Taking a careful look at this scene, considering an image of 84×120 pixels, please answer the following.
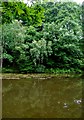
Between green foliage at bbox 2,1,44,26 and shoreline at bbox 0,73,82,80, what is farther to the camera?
shoreline at bbox 0,73,82,80

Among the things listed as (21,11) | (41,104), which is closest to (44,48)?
(41,104)

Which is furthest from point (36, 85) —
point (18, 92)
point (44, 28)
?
point (44, 28)

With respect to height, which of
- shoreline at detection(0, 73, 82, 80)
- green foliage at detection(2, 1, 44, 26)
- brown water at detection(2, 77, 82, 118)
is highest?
green foliage at detection(2, 1, 44, 26)

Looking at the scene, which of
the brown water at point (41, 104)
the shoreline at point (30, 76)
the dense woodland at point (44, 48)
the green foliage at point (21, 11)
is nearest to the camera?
the green foliage at point (21, 11)

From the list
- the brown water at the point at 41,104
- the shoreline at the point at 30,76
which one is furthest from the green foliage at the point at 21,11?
the shoreline at the point at 30,76

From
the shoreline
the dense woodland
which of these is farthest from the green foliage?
the dense woodland

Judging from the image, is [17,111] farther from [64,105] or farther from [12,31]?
[12,31]

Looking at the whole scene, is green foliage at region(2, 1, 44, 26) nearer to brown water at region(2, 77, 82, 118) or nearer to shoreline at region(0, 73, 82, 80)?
brown water at region(2, 77, 82, 118)

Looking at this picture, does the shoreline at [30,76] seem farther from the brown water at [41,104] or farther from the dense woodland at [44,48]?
the brown water at [41,104]

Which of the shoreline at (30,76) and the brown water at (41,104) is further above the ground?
the shoreline at (30,76)

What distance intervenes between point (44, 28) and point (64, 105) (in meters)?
10.4

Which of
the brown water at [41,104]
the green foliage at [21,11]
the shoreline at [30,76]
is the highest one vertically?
the green foliage at [21,11]

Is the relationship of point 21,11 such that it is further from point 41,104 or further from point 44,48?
point 44,48

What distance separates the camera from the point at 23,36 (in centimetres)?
1553
